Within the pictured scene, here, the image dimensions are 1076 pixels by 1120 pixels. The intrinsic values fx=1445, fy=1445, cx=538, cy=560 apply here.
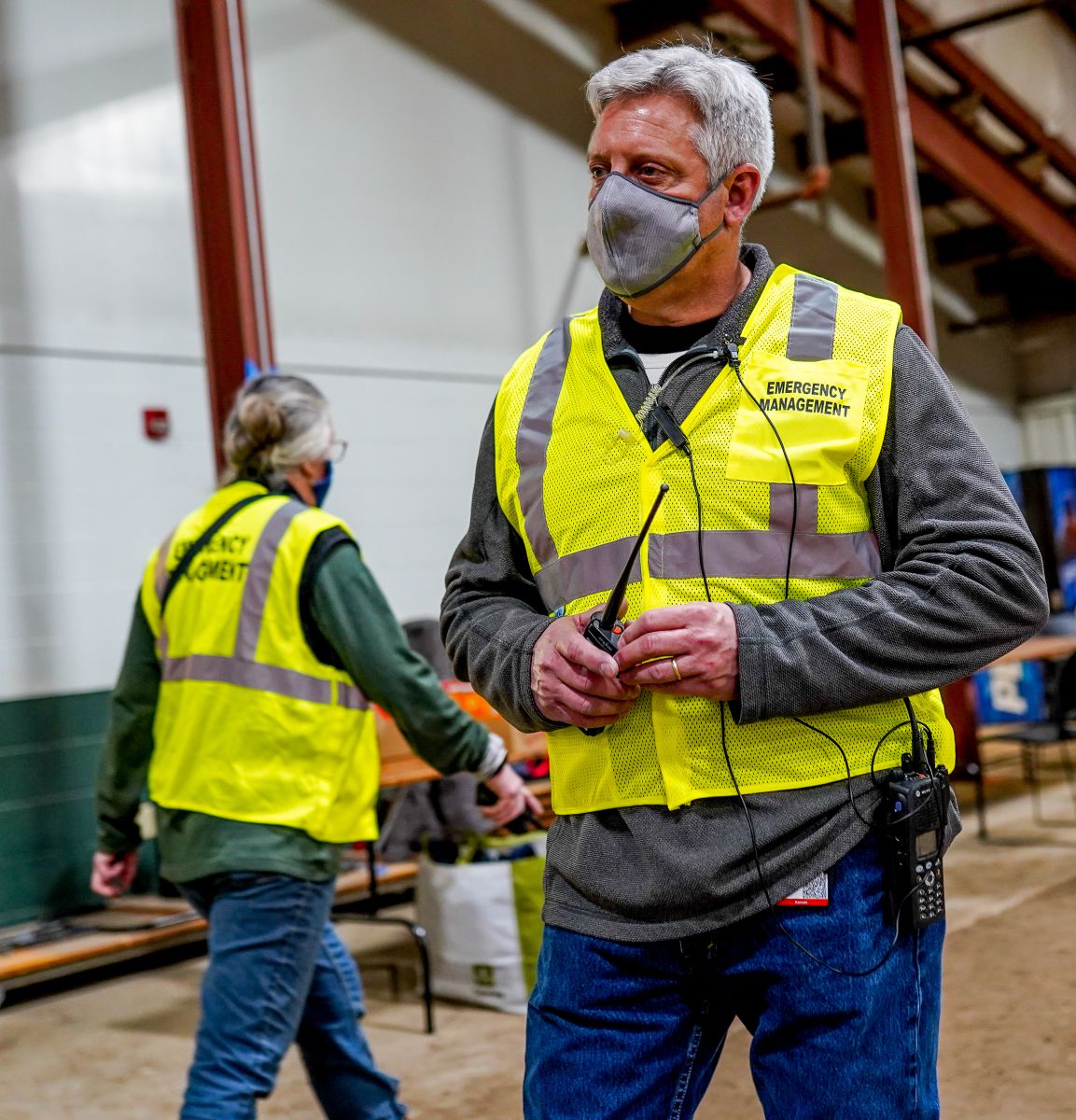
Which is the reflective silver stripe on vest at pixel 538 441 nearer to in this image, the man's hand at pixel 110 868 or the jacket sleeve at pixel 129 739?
the jacket sleeve at pixel 129 739

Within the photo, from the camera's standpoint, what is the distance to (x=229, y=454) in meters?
2.86

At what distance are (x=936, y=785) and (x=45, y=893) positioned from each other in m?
4.75

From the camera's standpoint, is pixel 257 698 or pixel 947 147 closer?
pixel 257 698

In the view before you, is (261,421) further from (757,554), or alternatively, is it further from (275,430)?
(757,554)

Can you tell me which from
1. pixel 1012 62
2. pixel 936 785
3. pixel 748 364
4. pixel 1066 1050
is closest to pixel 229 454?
pixel 748 364

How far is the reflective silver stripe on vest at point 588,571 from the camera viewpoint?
1.44 metres

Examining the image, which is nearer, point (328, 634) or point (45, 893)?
point (328, 634)

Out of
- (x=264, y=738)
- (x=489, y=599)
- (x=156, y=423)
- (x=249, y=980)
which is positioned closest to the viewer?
(x=489, y=599)

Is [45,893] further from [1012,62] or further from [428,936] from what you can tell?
[1012,62]

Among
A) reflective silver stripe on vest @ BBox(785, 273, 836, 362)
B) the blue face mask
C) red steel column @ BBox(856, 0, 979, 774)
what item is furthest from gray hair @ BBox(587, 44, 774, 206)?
red steel column @ BBox(856, 0, 979, 774)

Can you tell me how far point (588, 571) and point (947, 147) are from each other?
8.14 m

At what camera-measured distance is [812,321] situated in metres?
1.47

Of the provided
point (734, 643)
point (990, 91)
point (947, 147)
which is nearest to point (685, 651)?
point (734, 643)

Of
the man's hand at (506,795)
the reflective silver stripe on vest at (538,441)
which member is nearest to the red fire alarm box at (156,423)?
the man's hand at (506,795)
